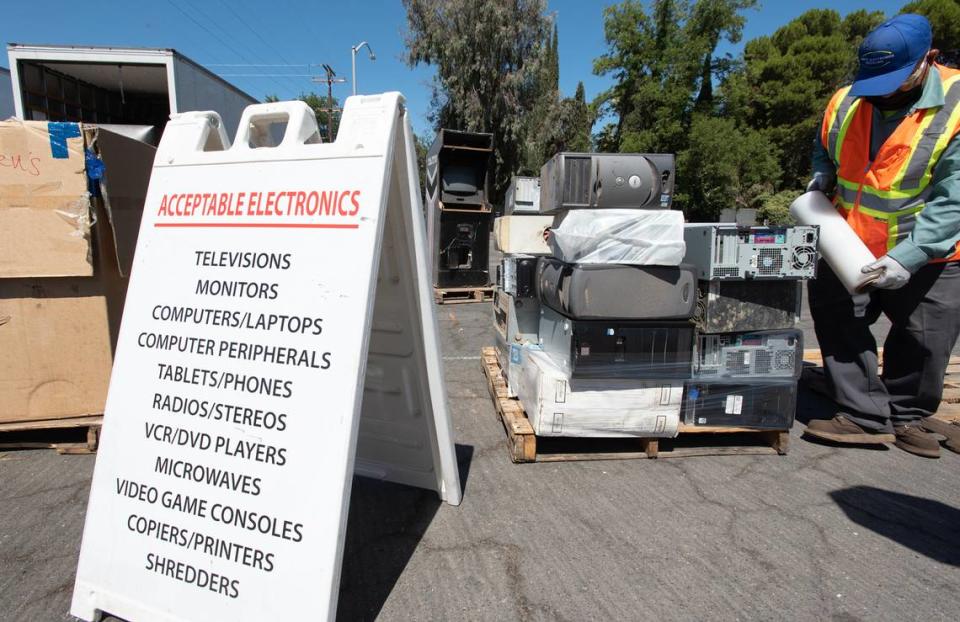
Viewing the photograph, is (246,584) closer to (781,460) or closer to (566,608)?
(566,608)

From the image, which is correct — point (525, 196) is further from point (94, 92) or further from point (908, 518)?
point (94, 92)

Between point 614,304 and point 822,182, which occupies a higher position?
point 822,182

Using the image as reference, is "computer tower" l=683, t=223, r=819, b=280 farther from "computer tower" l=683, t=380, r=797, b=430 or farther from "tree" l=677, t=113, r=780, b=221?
"tree" l=677, t=113, r=780, b=221

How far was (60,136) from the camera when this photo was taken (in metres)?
2.66

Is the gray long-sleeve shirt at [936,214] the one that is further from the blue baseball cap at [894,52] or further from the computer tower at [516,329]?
the computer tower at [516,329]

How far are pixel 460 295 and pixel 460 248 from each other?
778 mm

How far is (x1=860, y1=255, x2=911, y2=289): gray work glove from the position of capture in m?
2.54

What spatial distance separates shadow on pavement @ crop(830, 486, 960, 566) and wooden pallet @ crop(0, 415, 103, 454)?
401cm

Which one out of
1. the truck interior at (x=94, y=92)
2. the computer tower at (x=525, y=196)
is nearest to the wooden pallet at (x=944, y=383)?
the computer tower at (x=525, y=196)

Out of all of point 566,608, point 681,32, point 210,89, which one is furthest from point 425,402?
point 681,32

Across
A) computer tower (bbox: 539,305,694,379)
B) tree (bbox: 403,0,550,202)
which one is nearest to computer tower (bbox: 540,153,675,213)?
computer tower (bbox: 539,305,694,379)

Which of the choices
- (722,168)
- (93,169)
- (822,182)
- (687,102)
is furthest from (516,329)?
(687,102)

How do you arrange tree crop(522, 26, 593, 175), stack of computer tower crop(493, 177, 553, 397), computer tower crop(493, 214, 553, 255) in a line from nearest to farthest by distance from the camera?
stack of computer tower crop(493, 177, 553, 397) → computer tower crop(493, 214, 553, 255) → tree crop(522, 26, 593, 175)

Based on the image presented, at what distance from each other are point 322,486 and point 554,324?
1830 mm
